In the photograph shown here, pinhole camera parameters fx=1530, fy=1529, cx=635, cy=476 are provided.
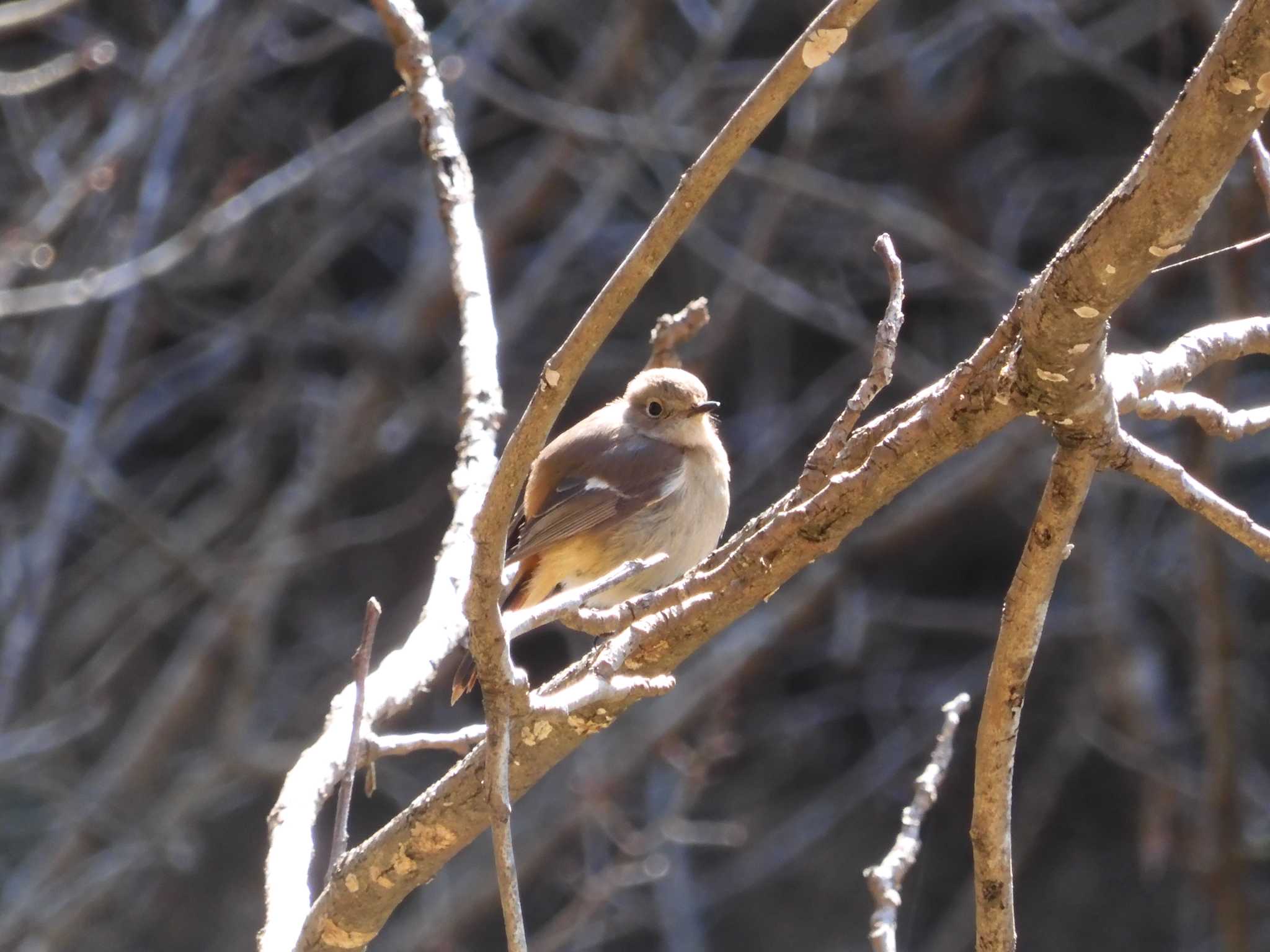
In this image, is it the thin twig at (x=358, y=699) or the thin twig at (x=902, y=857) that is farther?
the thin twig at (x=902, y=857)

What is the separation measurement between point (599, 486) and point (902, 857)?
2877 millimetres

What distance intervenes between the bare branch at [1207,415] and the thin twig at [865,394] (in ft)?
1.13

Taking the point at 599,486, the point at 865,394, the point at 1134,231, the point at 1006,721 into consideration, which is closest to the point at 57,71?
the point at 599,486

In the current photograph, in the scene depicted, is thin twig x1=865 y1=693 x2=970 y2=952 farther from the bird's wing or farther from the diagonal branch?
the bird's wing

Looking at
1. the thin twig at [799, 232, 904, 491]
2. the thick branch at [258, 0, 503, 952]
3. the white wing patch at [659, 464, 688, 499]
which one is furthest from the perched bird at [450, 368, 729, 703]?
the thin twig at [799, 232, 904, 491]

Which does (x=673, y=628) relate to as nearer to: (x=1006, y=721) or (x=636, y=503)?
(x=1006, y=721)

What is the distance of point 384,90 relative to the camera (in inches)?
285

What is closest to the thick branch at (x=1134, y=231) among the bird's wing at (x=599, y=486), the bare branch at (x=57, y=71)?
the bird's wing at (x=599, y=486)

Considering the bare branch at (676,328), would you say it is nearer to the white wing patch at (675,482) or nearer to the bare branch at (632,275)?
the white wing patch at (675,482)

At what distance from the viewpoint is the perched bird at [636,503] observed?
196 inches

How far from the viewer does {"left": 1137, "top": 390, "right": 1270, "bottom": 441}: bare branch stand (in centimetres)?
198

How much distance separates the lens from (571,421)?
720 centimetres

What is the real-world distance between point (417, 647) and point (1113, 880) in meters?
4.86

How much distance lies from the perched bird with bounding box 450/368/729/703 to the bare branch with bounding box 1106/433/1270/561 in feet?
9.96
